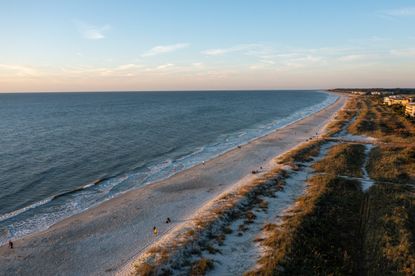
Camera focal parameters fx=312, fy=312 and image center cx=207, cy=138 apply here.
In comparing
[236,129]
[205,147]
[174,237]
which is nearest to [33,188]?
[174,237]

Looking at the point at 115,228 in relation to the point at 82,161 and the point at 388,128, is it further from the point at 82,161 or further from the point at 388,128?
the point at 388,128

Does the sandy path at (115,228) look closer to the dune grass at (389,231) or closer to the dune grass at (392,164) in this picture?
the dune grass at (389,231)

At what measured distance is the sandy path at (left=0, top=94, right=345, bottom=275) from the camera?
2089 centimetres

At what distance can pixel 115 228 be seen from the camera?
26031mm

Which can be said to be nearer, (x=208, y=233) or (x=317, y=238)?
(x=317, y=238)

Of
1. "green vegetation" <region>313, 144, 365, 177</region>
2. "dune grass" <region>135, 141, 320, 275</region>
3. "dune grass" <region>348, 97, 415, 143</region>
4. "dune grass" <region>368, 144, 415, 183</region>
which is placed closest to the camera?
"dune grass" <region>135, 141, 320, 275</region>

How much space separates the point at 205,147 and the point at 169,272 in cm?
4087

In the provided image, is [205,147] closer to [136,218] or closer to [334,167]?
[334,167]

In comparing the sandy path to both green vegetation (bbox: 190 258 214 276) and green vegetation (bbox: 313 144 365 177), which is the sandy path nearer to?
green vegetation (bbox: 190 258 214 276)

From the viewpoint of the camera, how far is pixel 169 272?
18.9 meters

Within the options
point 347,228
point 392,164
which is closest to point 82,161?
point 347,228

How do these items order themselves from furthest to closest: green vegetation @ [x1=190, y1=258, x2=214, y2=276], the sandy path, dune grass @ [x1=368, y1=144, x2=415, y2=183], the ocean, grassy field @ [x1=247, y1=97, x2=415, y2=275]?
1. dune grass @ [x1=368, y1=144, x2=415, y2=183]
2. the ocean
3. the sandy path
4. grassy field @ [x1=247, y1=97, x2=415, y2=275]
5. green vegetation @ [x1=190, y1=258, x2=214, y2=276]

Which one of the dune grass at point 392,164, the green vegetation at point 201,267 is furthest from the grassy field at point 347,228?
the green vegetation at point 201,267

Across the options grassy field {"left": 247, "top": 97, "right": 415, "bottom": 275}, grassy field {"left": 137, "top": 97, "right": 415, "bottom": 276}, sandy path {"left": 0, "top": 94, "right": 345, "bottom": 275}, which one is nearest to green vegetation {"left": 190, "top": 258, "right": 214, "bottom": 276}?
grassy field {"left": 137, "top": 97, "right": 415, "bottom": 276}
